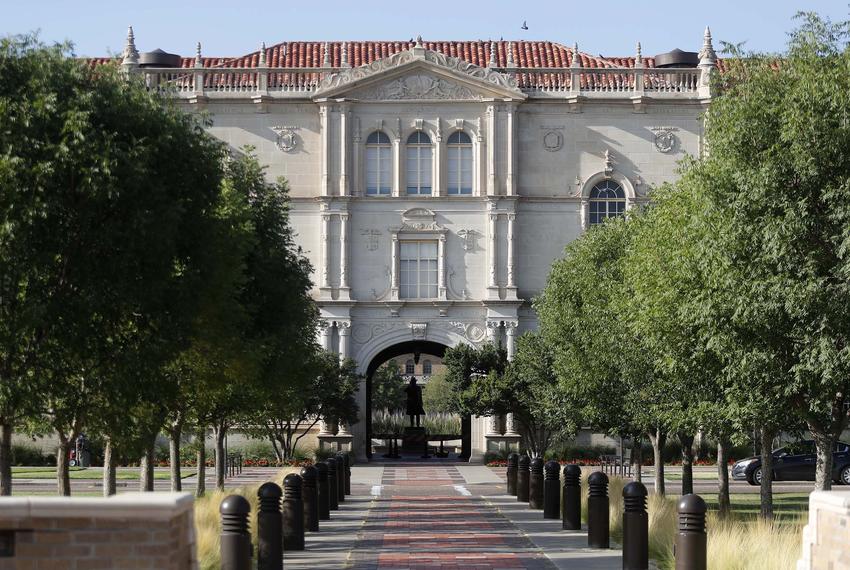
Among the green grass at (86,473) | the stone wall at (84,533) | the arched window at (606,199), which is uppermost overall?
the arched window at (606,199)

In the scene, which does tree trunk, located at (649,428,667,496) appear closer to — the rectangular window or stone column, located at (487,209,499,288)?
stone column, located at (487,209,499,288)

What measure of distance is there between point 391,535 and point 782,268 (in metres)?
7.72

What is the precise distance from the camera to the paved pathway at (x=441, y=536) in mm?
20328

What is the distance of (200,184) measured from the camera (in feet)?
75.8

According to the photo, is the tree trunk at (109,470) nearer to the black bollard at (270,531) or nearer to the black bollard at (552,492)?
the black bollard at (552,492)

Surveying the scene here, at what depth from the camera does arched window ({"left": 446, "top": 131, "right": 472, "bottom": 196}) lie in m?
66.6

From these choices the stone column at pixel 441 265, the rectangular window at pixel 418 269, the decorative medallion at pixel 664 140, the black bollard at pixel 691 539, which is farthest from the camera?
the decorative medallion at pixel 664 140

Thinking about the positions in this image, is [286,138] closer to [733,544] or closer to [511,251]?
[511,251]

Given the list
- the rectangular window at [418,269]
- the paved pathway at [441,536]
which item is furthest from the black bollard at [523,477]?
the rectangular window at [418,269]

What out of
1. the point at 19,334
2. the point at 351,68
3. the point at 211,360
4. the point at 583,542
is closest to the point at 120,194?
the point at 19,334

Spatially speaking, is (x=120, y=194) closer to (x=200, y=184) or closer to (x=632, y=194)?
(x=200, y=184)

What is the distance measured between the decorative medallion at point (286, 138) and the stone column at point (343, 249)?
3.87 meters

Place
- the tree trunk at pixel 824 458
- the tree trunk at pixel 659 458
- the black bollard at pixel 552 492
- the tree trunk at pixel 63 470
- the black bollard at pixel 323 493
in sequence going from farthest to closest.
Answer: the tree trunk at pixel 659 458 → the black bollard at pixel 323 493 → the black bollard at pixel 552 492 → the tree trunk at pixel 63 470 → the tree trunk at pixel 824 458

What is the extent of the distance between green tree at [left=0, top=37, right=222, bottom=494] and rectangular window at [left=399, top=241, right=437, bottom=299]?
44.5 metres
